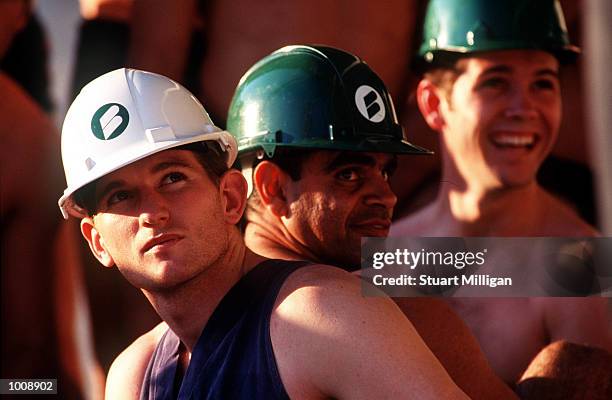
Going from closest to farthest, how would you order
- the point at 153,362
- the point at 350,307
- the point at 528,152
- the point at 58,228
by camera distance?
the point at 350,307, the point at 153,362, the point at 528,152, the point at 58,228

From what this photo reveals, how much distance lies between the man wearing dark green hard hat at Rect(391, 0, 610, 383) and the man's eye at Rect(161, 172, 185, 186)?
3.07 ft

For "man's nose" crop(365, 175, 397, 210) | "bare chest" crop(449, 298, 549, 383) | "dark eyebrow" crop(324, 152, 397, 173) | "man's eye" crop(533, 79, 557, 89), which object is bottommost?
"bare chest" crop(449, 298, 549, 383)

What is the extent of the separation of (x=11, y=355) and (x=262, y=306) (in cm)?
152

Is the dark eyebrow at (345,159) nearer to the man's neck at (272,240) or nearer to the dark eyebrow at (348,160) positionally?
the dark eyebrow at (348,160)

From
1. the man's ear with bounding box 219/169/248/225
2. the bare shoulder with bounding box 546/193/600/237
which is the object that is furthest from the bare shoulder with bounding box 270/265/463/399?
the bare shoulder with bounding box 546/193/600/237

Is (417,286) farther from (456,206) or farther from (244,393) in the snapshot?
(244,393)

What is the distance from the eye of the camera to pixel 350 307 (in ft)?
8.95

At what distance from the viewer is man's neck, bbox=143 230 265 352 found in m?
3.01

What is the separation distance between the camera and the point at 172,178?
303cm

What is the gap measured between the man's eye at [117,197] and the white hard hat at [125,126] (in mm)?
60

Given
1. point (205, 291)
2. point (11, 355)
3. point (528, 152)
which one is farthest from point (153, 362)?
point (528, 152)

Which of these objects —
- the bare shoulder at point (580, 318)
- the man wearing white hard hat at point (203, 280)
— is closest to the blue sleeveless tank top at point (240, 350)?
the man wearing white hard hat at point (203, 280)
